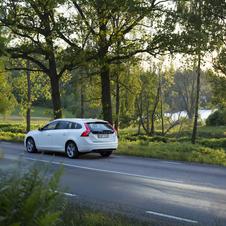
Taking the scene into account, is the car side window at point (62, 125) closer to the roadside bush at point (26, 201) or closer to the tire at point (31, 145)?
the tire at point (31, 145)

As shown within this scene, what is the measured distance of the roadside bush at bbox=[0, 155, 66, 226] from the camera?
2271 millimetres

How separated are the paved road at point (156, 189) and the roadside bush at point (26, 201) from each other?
1.35 meters

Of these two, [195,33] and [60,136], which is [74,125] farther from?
[195,33]

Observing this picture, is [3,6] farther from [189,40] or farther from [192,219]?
[192,219]

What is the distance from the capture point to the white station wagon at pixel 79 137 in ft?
41.9

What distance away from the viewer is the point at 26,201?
241cm

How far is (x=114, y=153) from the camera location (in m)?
15.4

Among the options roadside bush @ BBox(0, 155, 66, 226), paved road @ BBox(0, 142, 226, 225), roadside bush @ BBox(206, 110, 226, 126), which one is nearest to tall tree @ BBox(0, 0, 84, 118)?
paved road @ BBox(0, 142, 226, 225)

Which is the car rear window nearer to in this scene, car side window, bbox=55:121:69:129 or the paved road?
car side window, bbox=55:121:69:129

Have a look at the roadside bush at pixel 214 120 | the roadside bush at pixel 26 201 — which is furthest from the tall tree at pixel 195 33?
the roadside bush at pixel 214 120

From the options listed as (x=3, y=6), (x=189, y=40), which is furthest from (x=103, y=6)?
(x=3, y=6)

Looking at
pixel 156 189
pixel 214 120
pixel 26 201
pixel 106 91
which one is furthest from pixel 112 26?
pixel 214 120

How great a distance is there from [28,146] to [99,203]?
977 cm

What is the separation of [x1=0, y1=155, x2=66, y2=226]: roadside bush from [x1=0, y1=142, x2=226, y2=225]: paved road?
1350mm
